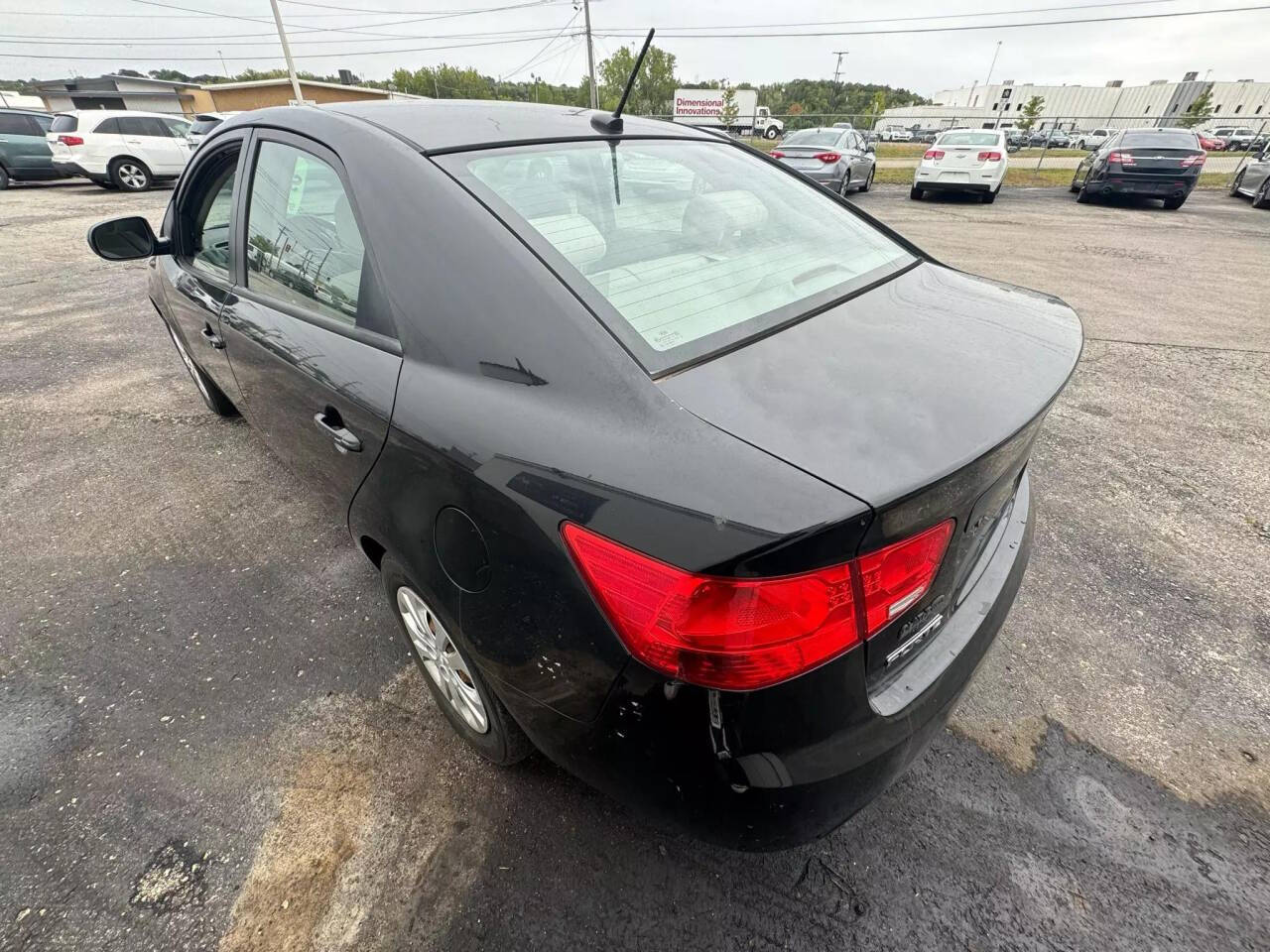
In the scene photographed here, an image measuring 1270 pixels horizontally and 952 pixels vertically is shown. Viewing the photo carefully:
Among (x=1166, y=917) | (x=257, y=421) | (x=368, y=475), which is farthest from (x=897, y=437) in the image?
(x=257, y=421)

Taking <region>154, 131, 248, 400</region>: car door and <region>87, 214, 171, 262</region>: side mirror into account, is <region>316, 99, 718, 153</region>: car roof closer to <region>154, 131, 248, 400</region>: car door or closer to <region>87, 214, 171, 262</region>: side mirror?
<region>154, 131, 248, 400</region>: car door

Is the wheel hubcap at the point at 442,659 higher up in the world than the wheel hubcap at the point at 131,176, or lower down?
higher up

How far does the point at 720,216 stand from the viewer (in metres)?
1.88

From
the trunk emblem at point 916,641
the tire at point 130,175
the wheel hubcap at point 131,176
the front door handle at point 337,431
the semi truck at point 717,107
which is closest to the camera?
the trunk emblem at point 916,641

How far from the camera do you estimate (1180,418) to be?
12.3 ft

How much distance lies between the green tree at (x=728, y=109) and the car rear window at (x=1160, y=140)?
144ft

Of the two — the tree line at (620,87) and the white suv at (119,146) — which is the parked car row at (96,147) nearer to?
the white suv at (119,146)

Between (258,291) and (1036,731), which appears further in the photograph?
(258,291)

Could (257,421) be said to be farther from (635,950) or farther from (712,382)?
(635,950)

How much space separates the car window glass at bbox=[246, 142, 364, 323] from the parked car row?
47.3 ft

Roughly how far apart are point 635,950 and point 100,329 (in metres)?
6.91

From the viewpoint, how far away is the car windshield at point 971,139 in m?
12.8

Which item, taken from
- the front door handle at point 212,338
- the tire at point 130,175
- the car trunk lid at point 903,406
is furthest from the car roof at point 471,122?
the tire at point 130,175

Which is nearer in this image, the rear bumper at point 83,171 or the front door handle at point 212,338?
the front door handle at point 212,338
